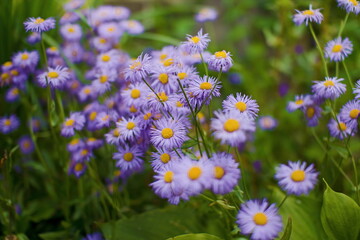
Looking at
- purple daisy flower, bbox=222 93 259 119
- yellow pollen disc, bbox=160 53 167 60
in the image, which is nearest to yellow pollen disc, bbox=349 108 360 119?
purple daisy flower, bbox=222 93 259 119

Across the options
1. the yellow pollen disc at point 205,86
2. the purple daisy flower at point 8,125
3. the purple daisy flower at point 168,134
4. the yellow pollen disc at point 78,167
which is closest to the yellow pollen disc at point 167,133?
the purple daisy flower at point 168,134

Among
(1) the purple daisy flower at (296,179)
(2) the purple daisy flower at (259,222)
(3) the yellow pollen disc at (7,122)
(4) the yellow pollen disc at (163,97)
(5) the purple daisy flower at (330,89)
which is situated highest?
(5) the purple daisy flower at (330,89)

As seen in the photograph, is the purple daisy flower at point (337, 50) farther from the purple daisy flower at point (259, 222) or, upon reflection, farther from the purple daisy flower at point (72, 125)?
the purple daisy flower at point (72, 125)

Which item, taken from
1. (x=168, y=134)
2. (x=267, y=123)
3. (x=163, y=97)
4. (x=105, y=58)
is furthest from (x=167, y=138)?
(x=267, y=123)

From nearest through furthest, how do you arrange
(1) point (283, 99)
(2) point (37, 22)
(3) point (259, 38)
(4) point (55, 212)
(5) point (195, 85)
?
(5) point (195, 85) < (2) point (37, 22) < (4) point (55, 212) < (1) point (283, 99) < (3) point (259, 38)

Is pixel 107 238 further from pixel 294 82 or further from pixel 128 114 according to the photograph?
pixel 294 82

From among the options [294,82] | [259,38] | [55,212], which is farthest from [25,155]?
[259,38]

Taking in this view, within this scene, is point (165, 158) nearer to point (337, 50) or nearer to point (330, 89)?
point (330, 89)
